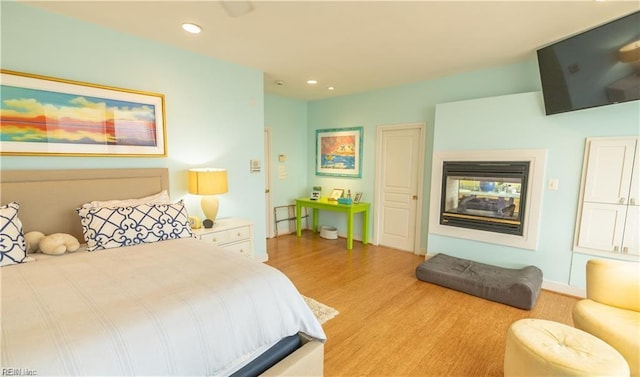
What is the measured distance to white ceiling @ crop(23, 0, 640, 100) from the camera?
2.14 m

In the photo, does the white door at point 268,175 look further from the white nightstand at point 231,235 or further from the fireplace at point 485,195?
the fireplace at point 485,195

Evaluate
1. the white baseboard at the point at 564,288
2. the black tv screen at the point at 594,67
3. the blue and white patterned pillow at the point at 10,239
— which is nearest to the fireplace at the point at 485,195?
the white baseboard at the point at 564,288

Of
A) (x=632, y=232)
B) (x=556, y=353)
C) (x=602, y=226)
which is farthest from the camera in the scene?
(x=602, y=226)

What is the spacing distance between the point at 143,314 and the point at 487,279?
3080 millimetres

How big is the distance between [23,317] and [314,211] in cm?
463

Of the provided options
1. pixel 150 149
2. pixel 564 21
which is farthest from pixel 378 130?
pixel 150 149

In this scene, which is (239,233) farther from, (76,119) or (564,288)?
(564,288)

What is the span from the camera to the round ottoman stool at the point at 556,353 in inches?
54.6

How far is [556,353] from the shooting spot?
1.48m

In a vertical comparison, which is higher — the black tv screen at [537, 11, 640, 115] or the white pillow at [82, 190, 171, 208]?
the black tv screen at [537, 11, 640, 115]

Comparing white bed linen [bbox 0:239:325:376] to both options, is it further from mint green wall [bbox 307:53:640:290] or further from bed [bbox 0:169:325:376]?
mint green wall [bbox 307:53:640:290]

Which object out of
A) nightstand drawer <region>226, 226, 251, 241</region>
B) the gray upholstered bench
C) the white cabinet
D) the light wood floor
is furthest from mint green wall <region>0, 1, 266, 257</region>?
the white cabinet

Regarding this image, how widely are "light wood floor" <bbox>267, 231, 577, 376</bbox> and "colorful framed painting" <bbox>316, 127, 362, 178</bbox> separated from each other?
177cm

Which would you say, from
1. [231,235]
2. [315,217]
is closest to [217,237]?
[231,235]
